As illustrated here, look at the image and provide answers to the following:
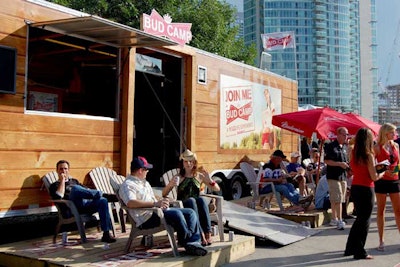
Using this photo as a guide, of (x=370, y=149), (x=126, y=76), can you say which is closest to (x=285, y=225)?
(x=370, y=149)

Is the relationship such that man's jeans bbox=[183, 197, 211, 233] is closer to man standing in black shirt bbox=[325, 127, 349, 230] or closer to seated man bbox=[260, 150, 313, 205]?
man standing in black shirt bbox=[325, 127, 349, 230]

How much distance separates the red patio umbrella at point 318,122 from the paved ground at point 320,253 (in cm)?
187

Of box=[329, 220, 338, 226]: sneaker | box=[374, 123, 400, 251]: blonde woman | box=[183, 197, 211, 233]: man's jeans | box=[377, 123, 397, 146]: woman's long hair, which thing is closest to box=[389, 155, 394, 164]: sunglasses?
box=[374, 123, 400, 251]: blonde woman

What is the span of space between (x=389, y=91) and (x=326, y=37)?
19.7 metres

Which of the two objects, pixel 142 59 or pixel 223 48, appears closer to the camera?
pixel 142 59

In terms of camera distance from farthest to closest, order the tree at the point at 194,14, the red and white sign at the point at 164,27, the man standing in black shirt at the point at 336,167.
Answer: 1. the tree at the point at 194,14
2. the man standing in black shirt at the point at 336,167
3. the red and white sign at the point at 164,27

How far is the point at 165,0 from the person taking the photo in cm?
1902

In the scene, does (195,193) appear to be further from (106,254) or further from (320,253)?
(320,253)

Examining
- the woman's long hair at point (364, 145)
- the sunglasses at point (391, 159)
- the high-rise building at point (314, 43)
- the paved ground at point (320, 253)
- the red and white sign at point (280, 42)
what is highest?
the high-rise building at point (314, 43)

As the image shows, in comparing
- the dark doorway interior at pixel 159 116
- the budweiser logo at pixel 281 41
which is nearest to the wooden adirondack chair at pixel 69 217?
the dark doorway interior at pixel 159 116

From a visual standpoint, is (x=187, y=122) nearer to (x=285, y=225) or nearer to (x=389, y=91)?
(x=285, y=225)

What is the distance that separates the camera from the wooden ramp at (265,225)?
246 inches

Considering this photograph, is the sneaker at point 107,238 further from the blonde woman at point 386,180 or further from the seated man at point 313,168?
the seated man at point 313,168

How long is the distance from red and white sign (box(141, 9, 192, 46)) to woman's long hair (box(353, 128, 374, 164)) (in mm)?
3301
